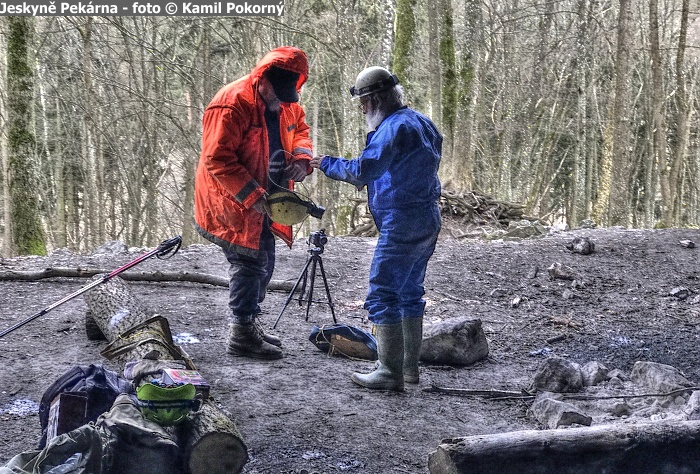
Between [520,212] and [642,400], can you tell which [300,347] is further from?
[520,212]

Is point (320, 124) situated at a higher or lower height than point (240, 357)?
higher

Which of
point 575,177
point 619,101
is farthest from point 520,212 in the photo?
point 575,177

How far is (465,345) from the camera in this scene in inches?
230

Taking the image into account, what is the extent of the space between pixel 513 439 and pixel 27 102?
9552 mm

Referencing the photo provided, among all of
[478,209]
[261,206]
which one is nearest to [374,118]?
[261,206]

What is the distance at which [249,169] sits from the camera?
5.31m

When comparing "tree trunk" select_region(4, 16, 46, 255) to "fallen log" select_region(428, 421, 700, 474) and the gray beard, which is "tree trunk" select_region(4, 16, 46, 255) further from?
"fallen log" select_region(428, 421, 700, 474)

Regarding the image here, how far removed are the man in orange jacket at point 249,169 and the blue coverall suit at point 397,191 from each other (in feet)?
2.10

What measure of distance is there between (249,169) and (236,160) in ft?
0.71

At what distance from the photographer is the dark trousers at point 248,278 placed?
5332 mm

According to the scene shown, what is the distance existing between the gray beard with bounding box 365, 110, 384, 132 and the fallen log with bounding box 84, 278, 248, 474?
1948 millimetres

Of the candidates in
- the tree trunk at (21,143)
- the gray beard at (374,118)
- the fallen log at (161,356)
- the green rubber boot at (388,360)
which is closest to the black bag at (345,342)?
the green rubber boot at (388,360)

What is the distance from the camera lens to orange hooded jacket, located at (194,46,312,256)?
5062 mm

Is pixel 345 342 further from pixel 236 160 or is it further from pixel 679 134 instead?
pixel 679 134
